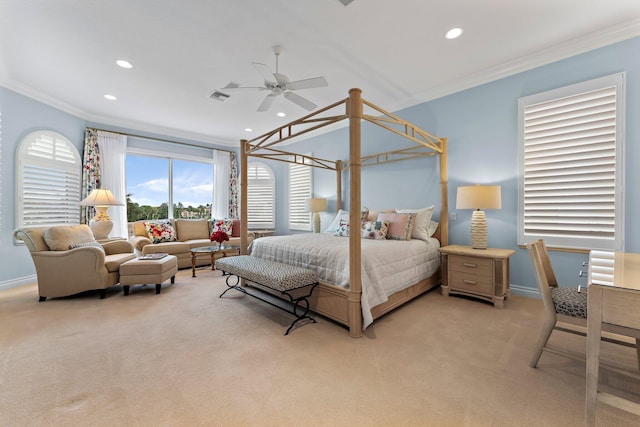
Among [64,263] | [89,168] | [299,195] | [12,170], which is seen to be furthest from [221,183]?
[64,263]

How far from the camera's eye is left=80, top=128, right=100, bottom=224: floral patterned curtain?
15.9ft

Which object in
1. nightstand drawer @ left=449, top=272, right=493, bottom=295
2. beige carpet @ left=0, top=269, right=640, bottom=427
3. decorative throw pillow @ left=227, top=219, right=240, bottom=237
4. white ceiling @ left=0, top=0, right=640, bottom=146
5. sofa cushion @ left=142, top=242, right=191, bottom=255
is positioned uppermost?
white ceiling @ left=0, top=0, right=640, bottom=146


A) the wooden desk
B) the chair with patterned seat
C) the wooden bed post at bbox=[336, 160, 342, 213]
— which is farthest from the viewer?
the wooden bed post at bbox=[336, 160, 342, 213]

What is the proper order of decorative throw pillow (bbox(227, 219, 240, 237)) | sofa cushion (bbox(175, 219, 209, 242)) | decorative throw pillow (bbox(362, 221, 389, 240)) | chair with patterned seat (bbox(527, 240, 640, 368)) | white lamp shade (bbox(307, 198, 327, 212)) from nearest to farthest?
chair with patterned seat (bbox(527, 240, 640, 368)) < decorative throw pillow (bbox(362, 221, 389, 240)) < white lamp shade (bbox(307, 198, 327, 212)) < sofa cushion (bbox(175, 219, 209, 242)) < decorative throw pillow (bbox(227, 219, 240, 237))

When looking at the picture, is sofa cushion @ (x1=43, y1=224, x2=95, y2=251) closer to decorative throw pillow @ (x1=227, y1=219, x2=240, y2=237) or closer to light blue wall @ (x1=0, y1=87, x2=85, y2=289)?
light blue wall @ (x1=0, y1=87, x2=85, y2=289)

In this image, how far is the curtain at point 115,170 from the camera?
5113 millimetres

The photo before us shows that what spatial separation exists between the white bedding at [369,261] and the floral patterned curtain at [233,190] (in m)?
3.71

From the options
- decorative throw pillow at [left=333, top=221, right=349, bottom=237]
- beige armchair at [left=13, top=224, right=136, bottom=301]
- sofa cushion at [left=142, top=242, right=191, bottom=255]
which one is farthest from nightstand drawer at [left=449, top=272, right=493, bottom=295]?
sofa cushion at [left=142, top=242, right=191, bottom=255]

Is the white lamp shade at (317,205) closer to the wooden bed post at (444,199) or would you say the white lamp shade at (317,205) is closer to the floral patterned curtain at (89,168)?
the wooden bed post at (444,199)

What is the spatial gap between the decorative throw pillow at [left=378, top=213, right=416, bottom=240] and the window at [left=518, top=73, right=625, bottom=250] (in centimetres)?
133

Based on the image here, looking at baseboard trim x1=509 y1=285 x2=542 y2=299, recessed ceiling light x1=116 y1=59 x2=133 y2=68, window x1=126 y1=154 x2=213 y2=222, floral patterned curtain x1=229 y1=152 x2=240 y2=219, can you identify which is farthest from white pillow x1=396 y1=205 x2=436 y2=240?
window x1=126 y1=154 x2=213 y2=222

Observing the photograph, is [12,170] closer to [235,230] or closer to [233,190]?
[235,230]

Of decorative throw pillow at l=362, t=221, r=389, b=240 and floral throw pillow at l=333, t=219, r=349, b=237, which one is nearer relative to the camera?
decorative throw pillow at l=362, t=221, r=389, b=240

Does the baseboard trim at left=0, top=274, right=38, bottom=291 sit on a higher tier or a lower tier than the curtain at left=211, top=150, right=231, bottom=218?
lower
